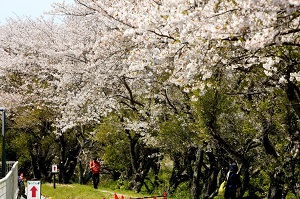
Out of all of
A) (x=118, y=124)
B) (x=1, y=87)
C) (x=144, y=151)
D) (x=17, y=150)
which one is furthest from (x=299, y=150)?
(x=17, y=150)

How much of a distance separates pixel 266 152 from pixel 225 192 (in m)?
1.83

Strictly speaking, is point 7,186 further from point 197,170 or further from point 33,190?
point 197,170

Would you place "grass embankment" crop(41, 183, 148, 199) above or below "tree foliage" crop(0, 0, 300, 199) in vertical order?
below

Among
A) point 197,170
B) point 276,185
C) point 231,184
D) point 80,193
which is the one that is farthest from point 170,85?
point 80,193

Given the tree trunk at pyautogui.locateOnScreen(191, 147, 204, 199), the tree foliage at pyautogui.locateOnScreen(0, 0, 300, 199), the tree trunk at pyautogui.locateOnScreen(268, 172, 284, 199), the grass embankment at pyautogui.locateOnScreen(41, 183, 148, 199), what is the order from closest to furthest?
the tree foliage at pyautogui.locateOnScreen(0, 0, 300, 199) → the tree trunk at pyautogui.locateOnScreen(268, 172, 284, 199) → the tree trunk at pyautogui.locateOnScreen(191, 147, 204, 199) → the grass embankment at pyautogui.locateOnScreen(41, 183, 148, 199)

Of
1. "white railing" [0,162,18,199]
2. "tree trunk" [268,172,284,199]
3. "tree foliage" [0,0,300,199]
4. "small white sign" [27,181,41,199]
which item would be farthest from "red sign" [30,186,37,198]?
"tree trunk" [268,172,284,199]

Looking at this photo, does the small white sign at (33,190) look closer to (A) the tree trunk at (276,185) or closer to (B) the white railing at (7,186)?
(B) the white railing at (7,186)

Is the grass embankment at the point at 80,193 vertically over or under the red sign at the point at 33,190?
under

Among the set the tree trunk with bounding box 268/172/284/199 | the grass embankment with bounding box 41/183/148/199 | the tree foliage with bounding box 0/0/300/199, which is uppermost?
the tree foliage with bounding box 0/0/300/199

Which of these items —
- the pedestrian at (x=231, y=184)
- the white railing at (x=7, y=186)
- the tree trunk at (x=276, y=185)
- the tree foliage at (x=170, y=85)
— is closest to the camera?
the tree foliage at (x=170, y=85)

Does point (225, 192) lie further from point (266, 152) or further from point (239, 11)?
point (239, 11)

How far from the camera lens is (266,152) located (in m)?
13.6

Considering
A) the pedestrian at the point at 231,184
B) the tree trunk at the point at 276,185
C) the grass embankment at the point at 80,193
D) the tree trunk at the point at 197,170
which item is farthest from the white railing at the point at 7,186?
the tree trunk at the point at 276,185

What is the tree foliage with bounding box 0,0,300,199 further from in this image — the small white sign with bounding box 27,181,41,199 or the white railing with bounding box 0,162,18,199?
the small white sign with bounding box 27,181,41,199
